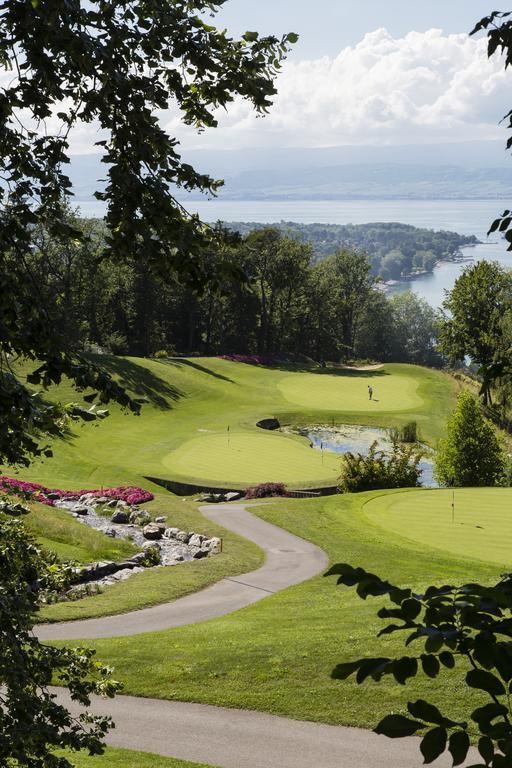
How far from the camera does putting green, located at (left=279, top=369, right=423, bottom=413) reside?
192 feet

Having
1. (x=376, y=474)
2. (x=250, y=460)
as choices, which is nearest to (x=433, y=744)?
(x=376, y=474)

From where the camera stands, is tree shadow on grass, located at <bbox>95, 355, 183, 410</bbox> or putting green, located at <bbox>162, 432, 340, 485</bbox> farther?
tree shadow on grass, located at <bbox>95, 355, 183, 410</bbox>

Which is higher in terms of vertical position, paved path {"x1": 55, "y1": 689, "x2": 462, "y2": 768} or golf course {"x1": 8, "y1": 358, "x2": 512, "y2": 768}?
golf course {"x1": 8, "y1": 358, "x2": 512, "y2": 768}

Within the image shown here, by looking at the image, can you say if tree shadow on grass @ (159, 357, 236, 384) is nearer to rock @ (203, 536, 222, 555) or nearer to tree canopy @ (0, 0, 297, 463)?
rock @ (203, 536, 222, 555)

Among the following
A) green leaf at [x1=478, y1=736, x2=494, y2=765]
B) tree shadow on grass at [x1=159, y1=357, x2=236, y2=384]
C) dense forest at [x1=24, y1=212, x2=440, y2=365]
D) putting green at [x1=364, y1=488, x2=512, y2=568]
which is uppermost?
dense forest at [x1=24, y1=212, x2=440, y2=365]

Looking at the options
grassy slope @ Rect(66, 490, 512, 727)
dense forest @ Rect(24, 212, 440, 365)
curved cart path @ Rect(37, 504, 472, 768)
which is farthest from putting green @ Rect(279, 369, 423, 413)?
curved cart path @ Rect(37, 504, 472, 768)

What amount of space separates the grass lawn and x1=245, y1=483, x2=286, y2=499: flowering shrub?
6.17 ft

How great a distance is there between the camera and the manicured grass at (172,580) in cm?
1977

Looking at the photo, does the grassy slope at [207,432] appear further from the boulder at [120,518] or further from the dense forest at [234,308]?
the dense forest at [234,308]

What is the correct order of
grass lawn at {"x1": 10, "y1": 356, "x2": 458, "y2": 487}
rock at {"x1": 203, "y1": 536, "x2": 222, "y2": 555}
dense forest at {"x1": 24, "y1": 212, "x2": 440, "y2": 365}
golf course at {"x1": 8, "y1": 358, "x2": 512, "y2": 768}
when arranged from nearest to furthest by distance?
golf course at {"x1": 8, "y1": 358, "x2": 512, "y2": 768} < rock at {"x1": 203, "y1": 536, "x2": 222, "y2": 555} < grass lawn at {"x1": 10, "y1": 356, "x2": 458, "y2": 487} < dense forest at {"x1": 24, "y1": 212, "x2": 440, "y2": 365}

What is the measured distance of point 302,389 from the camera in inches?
2507

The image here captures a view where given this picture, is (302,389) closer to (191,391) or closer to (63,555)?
(191,391)

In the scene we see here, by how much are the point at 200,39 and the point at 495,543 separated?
64.9 feet

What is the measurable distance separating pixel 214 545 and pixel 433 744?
23.6 metres
